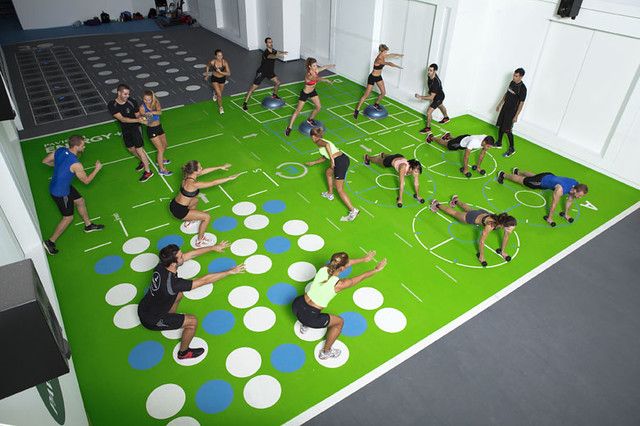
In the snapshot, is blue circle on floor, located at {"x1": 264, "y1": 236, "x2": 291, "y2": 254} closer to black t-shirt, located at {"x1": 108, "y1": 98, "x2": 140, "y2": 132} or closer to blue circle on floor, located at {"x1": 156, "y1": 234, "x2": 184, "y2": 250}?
blue circle on floor, located at {"x1": 156, "y1": 234, "x2": 184, "y2": 250}

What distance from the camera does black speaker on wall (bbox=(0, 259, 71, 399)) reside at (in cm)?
142

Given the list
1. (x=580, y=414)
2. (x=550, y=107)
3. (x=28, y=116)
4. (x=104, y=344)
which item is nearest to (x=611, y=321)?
(x=580, y=414)

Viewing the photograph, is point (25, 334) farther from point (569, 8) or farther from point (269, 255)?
point (569, 8)

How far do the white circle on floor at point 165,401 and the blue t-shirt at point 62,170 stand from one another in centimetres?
371

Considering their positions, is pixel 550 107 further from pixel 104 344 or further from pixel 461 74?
pixel 104 344

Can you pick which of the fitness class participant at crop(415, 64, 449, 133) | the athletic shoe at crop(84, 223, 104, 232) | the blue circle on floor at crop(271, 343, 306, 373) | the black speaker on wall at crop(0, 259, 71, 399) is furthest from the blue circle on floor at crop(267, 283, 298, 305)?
the fitness class participant at crop(415, 64, 449, 133)

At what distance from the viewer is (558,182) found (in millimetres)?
8211

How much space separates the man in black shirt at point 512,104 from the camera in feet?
32.3

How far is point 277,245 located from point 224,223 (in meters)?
1.18

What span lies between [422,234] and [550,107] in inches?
219

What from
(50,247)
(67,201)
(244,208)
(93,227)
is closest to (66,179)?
(67,201)

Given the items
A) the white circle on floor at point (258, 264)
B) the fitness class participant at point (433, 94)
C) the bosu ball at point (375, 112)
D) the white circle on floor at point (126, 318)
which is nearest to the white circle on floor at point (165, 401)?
the white circle on floor at point (126, 318)

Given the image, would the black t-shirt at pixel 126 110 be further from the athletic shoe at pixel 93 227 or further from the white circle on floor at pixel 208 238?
the white circle on floor at pixel 208 238

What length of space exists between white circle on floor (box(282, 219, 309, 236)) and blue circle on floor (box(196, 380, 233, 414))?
308 cm
